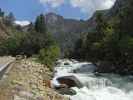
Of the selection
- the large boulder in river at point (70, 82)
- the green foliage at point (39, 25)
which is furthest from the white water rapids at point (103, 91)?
the green foliage at point (39, 25)

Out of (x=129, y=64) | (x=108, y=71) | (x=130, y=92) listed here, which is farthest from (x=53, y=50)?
(x=130, y=92)

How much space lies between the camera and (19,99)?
20.4 meters

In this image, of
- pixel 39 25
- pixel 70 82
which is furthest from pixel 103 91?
pixel 39 25

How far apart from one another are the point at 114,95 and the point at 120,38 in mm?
27404

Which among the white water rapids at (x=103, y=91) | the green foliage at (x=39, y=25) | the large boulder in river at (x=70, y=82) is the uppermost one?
the green foliage at (x=39, y=25)

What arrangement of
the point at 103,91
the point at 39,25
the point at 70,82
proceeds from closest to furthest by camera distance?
the point at 103,91 → the point at 70,82 → the point at 39,25

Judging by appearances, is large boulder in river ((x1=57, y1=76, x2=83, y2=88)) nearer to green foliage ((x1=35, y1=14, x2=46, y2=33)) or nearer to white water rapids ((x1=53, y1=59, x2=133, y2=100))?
white water rapids ((x1=53, y1=59, x2=133, y2=100))

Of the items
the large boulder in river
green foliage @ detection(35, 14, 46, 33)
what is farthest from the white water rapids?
green foliage @ detection(35, 14, 46, 33)

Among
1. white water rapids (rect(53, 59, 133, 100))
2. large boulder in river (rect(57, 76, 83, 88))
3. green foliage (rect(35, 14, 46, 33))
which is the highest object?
green foliage (rect(35, 14, 46, 33))

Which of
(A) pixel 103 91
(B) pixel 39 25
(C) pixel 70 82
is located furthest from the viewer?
(B) pixel 39 25

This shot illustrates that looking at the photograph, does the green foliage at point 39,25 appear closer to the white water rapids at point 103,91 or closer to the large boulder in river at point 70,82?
the white water rapids at point 103,91

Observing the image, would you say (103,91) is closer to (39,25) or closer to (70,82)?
(70,82)

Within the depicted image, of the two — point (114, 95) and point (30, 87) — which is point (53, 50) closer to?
point (114, 95)

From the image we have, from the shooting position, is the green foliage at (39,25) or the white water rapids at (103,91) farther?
the green foliage at (39,25)
